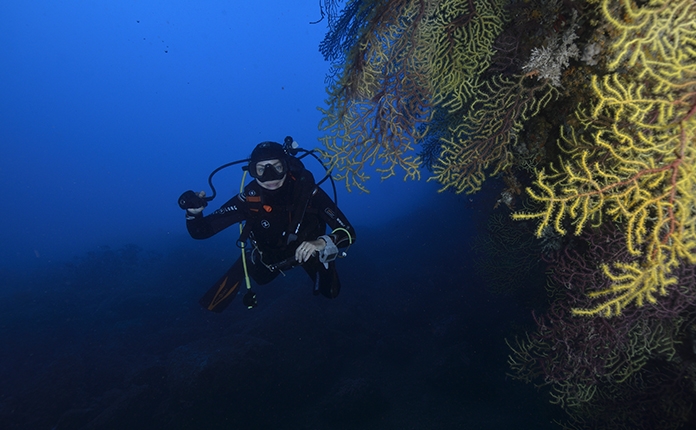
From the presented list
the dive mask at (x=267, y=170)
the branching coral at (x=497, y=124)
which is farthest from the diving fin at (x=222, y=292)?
the branching coral at (x=497, y=124)

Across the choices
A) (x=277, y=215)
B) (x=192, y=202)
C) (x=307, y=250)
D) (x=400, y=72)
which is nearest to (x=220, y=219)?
(x=192, y=202)

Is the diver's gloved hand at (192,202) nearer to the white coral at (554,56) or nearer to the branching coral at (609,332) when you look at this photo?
the white coral at (554,56)

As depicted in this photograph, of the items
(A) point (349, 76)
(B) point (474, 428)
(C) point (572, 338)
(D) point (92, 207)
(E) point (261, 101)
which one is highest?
(E) point (261, 101)

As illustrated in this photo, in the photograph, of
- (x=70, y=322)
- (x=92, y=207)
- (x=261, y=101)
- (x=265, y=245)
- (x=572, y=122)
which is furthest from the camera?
(x=261, y=101)

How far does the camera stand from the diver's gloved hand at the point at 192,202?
4.44 meters

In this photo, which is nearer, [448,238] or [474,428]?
[474,428]

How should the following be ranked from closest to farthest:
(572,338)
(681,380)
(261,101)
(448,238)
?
(572,338)
(681,380)
(448,238)
(261,101)

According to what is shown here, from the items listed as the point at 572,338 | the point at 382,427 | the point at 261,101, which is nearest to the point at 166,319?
the point at 382,427

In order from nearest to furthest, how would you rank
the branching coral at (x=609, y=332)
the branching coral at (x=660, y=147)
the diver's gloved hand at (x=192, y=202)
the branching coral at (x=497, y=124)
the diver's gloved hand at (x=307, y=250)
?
the branching coral at (x=660, y=147), the branching coral at (x=609, y=332), the branching coral at (x=497, y=124), the diver's gloved hand at (x=307, y=250), the diver's gloved hand at (x=192, y=202)

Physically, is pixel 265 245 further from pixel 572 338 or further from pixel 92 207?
pixel 92 207

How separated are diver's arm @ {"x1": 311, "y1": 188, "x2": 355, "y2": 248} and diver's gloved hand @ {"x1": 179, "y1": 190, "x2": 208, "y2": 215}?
175 cm

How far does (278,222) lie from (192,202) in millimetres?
1337

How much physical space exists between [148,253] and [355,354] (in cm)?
1987

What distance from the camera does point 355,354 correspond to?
31.2 feet
